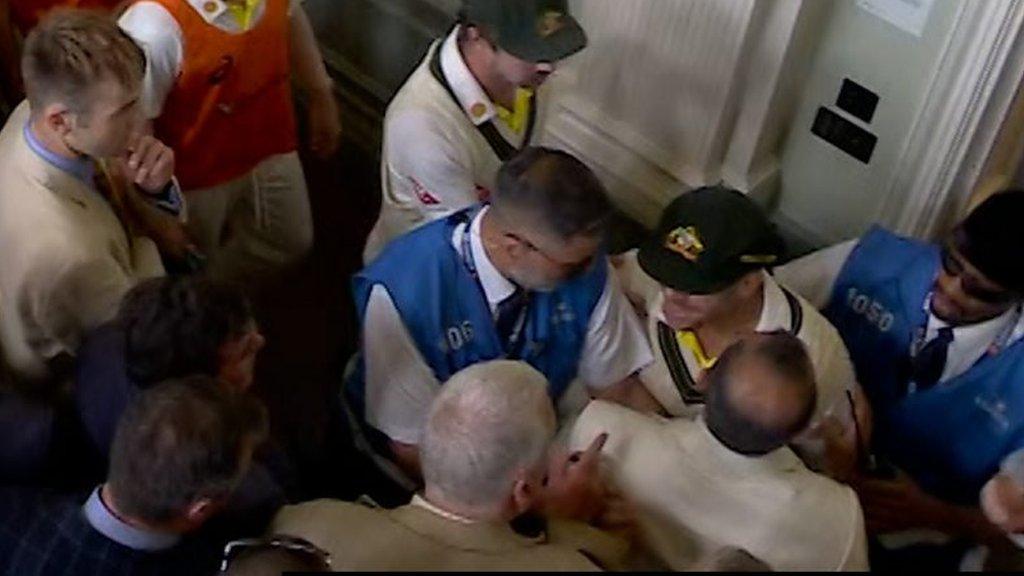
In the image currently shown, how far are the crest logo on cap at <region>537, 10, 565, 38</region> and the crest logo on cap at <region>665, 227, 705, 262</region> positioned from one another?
A: 1.52 feet

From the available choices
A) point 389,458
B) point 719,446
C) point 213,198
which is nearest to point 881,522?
point 719,446

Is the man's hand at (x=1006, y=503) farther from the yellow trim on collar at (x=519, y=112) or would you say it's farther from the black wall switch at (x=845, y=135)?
the yellow trim on collar at (x=519, y=112)

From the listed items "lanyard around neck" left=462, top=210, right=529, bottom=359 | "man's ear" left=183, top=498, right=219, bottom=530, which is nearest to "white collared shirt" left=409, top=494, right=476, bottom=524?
"man's ear" left=183, top=498, right=219, bottom=530

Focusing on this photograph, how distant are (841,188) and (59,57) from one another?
1621 millimetres

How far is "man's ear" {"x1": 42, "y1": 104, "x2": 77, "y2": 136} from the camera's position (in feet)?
7.98

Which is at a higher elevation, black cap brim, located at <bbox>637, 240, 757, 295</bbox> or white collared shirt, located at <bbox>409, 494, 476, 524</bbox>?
black cap brim, located at <bbox>637, 240, 757, 295</bbox>

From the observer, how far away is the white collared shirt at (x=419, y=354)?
8.48 ft

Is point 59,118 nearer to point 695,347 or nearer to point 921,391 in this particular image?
point 695,347

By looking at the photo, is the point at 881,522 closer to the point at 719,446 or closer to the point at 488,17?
the point at 719,446

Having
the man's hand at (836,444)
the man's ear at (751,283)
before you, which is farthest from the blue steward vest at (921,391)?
the man's ear at (751,283)

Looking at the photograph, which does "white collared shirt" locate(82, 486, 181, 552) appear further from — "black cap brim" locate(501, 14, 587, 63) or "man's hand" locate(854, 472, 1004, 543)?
"man's hand" locate(854, 472, 1004, 543)

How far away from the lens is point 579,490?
231 cm

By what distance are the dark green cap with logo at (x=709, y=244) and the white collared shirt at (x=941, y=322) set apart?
0.30 meters

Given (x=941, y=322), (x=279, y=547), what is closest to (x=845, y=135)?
(x=941, y=322)
